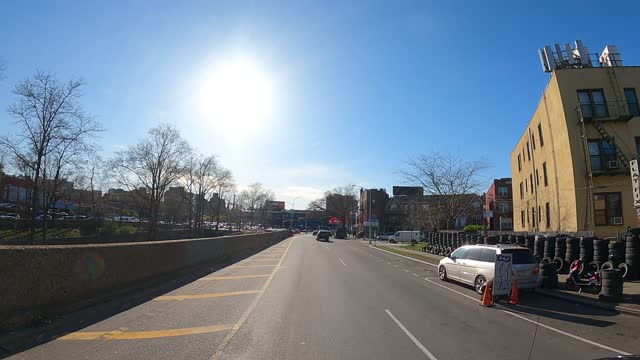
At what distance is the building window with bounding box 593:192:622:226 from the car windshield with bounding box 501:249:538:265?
51.1 ft

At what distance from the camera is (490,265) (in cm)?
1341

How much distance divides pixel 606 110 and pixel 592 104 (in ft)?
2.84

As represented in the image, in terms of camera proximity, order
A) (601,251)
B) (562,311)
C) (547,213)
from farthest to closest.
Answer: (547,213) < (601,251) < (562,311)

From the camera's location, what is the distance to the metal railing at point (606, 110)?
26.4m

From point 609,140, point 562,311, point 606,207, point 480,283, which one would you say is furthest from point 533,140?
point 562,311

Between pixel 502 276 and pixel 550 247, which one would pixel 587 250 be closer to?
pixel 550 247

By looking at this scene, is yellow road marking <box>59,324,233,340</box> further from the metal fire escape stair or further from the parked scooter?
the metal fire escape stair

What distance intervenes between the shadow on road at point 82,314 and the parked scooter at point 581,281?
1278 cm

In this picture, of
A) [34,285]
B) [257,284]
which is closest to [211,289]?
[257,284]

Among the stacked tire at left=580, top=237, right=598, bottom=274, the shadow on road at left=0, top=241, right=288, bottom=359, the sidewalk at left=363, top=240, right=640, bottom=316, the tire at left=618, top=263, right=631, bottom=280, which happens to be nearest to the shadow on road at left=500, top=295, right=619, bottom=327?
the sidewalk at left=363, top=240, right=640, bottom=316

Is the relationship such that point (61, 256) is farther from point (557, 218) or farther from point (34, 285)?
point (557, 218)

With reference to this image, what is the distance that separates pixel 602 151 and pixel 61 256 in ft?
92.7

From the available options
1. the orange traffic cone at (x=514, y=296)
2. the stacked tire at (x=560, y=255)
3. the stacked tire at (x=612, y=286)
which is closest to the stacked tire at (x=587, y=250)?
the stacked tire at (x=560, y=255)

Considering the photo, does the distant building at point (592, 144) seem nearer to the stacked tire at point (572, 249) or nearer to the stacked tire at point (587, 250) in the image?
the stacked tire at point (572, 249)
